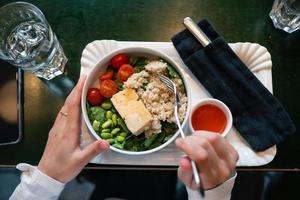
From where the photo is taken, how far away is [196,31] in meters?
1.00

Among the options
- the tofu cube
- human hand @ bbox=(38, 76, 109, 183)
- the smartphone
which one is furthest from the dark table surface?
the tofu cube

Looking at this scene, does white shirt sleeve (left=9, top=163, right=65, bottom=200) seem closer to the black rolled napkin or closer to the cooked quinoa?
the cooked quinoa

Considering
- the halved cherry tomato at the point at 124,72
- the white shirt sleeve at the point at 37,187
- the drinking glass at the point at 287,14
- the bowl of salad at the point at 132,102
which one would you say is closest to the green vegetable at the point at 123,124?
the bowl of salad at the point at 132,102

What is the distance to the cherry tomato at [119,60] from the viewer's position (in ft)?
3.10

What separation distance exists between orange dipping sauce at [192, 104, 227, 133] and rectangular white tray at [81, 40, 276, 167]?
41 mm

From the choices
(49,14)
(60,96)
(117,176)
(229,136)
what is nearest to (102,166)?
(117,176)

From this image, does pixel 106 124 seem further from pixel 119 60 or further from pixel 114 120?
pixel 119 60

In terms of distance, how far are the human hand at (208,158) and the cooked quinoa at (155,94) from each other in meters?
0.14

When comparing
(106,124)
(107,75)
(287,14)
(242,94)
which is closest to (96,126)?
(106,124)

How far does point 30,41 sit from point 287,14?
782mm

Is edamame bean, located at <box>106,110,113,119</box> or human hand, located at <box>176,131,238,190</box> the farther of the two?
edamame bean, located at <box>106,110,113,119</box>

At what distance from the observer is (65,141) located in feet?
2.99

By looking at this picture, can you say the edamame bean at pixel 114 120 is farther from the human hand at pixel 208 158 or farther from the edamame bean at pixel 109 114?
the human hand at pixel 208 158

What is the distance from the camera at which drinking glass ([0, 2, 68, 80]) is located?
103cm
